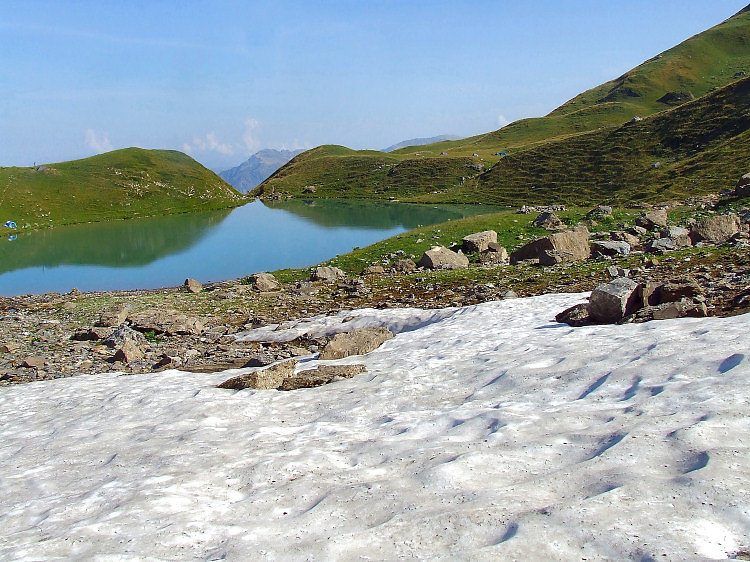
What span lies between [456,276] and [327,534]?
21.4m

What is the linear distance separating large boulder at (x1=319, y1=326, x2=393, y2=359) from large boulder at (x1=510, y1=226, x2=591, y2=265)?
1364cm

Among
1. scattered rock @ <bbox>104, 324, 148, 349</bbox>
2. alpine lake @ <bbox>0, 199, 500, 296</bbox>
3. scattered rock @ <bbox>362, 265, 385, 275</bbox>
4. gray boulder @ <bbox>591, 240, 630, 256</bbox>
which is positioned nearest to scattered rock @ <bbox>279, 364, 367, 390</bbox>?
scattered rock @ <bbox>104, 324, 148, 349</bbox>

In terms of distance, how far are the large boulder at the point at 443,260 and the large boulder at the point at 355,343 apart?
14.7 metres

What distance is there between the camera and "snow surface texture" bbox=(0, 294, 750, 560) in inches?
201

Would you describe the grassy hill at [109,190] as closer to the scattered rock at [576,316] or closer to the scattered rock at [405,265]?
the scattered rock at [405,265]

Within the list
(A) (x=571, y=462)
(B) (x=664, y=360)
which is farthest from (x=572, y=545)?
(B) (x=664, y=360)

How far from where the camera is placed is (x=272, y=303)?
25.9 m

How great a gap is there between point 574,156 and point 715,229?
77.5 m

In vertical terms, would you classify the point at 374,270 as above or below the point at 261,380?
above

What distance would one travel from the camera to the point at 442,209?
3526 inches

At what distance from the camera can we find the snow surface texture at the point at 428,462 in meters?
5.11

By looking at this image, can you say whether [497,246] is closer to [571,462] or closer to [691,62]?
[571,462]

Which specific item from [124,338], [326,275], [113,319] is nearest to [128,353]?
[124,338]

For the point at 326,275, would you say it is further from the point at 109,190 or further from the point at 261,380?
the point at 109,190
